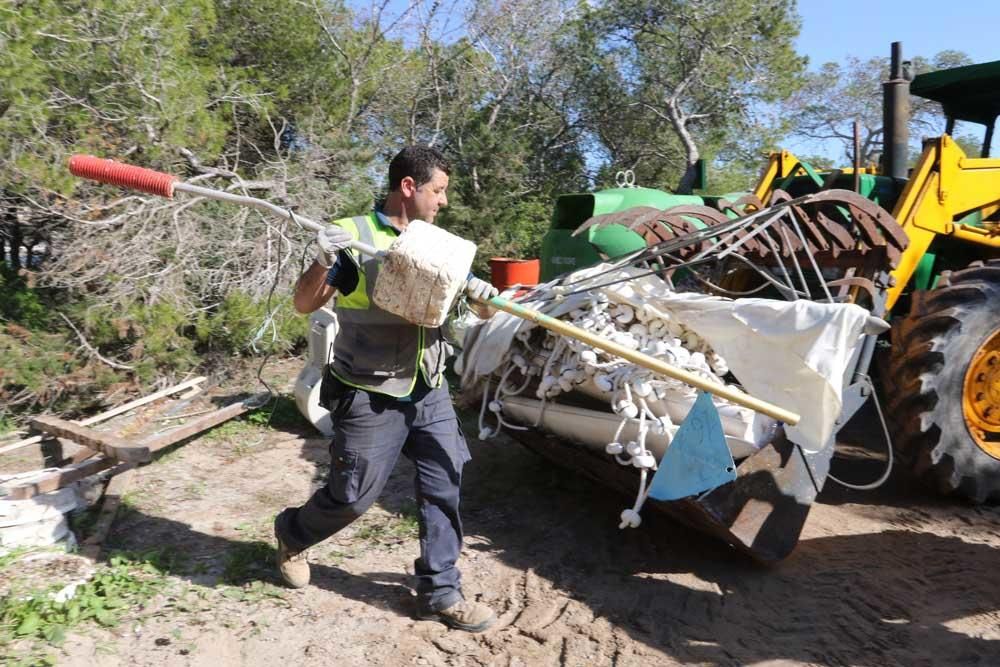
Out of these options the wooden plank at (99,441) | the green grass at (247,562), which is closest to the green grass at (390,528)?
the green grass at (247,562)

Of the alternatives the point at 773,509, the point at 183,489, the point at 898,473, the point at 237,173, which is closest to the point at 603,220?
the point at 773,509

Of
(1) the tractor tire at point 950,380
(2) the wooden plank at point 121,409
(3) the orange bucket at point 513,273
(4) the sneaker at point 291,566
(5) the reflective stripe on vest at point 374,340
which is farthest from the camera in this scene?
(3) the orange bucket at point 513,273

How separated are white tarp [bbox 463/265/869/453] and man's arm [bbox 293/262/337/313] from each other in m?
1.45

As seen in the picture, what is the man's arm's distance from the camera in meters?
2.62

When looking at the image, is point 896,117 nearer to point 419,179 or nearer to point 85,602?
point 419,179

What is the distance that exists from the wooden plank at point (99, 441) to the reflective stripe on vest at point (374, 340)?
1.49 m

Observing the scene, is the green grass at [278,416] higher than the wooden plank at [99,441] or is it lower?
lower

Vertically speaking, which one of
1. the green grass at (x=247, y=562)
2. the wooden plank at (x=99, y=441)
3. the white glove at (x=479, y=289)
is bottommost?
the green grass at (x=247, y=562)

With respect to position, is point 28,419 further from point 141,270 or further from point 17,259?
point 17,259

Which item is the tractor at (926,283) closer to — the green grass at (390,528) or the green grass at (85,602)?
the green grass at (390,528)

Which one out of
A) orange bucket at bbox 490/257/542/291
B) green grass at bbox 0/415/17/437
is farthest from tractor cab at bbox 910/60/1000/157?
green grass at bbox 0/415/17/437

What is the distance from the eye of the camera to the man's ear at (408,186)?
2.77 m

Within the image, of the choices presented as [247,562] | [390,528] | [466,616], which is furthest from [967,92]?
[247,562]

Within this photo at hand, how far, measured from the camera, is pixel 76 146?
528 cm
